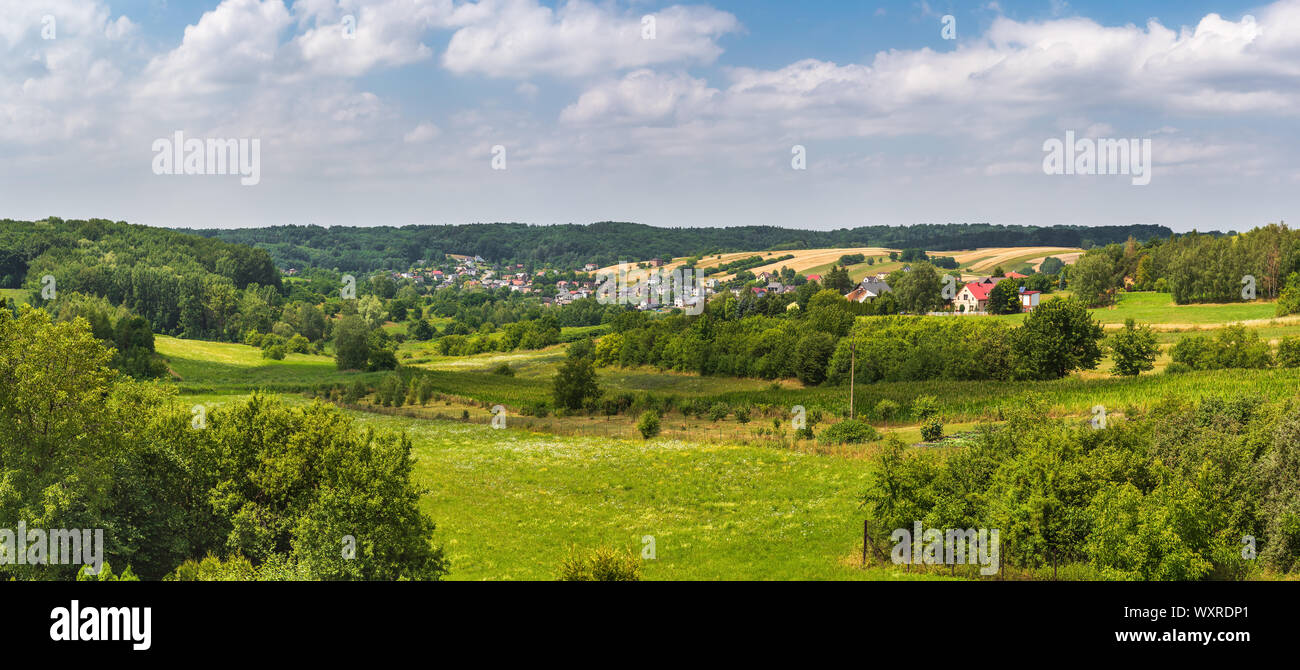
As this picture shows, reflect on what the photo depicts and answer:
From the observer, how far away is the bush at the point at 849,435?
183 feet

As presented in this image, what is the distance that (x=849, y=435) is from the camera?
184 feet

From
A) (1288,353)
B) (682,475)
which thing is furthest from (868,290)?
(682,475)

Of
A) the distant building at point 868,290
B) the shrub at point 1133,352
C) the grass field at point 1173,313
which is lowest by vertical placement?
the shrub at point 1133,352

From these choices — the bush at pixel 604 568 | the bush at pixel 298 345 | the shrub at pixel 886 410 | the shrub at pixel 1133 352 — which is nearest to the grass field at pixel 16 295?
the bush at pixel 298 345

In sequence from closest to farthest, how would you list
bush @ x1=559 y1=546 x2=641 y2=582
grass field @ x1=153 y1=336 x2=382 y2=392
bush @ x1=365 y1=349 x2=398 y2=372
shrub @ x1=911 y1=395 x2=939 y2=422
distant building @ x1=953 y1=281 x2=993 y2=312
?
bush @ x1=559 y1=546 x2=641 y2=582 < shrub @ x1=911 y1=395 x2=939 y2=422 < grass field @ x1=153 y1=336 x2=382 y2=392 < bush @ x1=365 y1=349 x2=398 y2=372 < distant building @ x1=953 y1=281 x2=993 y2=312

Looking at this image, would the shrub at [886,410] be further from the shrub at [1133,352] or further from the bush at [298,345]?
the bush at [298,345]

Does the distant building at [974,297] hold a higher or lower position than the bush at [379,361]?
higher

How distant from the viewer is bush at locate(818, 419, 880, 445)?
5575cm

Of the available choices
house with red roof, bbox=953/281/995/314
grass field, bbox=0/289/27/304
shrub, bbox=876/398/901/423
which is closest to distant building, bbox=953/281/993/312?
house with red roof, bbox=953/281/995/314

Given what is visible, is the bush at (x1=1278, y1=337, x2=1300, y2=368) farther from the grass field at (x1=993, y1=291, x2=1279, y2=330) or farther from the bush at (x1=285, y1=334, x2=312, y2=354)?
the bush at (x1=285, y1=334, x2=312, y2=354)

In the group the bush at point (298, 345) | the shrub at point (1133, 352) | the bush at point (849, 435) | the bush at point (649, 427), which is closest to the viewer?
the bush at point (849, 435)

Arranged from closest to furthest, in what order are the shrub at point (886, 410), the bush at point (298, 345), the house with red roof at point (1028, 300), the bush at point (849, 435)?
the bush at point (849, 435) → the shrub at point (886, 410) → the house with red roof at point (1028, 300) → the bush at point (298, 345)

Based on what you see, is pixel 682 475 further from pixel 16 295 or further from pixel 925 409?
pixel 16 295
